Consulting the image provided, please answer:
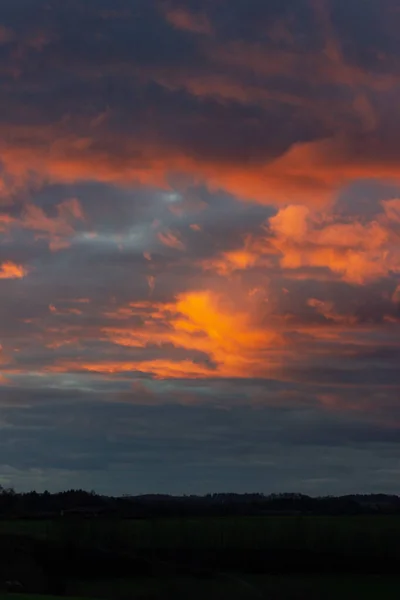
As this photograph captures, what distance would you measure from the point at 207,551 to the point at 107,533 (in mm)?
5897

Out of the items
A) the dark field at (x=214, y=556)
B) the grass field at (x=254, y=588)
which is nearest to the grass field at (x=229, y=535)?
the dark field at (x=214, y=556)

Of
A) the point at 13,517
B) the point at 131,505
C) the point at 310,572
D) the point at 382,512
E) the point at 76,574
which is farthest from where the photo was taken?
the point at 382,512

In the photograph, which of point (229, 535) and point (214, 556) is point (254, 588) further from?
point (229, 535)

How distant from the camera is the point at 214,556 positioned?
174ft

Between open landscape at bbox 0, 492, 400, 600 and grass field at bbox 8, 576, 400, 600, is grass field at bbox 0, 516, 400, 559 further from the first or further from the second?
grass field at bbox 8, 576, 400, 600

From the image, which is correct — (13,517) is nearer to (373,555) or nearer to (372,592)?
(373,555)

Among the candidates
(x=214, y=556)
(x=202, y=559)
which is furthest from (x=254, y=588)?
(x=214, y=556)

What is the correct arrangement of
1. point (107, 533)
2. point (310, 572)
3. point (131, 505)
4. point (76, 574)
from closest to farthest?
point (76, 574) < point (310, 572) < point (107, 533) < point (131, 505)

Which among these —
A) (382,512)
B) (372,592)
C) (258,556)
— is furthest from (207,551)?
(382,512)

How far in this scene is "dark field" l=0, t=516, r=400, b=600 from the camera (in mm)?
40312

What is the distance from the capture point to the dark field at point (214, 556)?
132 feet

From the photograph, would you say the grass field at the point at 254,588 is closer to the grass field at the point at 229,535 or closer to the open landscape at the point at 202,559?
the open landscape at the point at 202,559

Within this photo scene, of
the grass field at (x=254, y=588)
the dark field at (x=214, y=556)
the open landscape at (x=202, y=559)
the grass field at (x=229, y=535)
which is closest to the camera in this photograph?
the grass field at (x=254, y=588)

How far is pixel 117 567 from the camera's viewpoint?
151 ft
